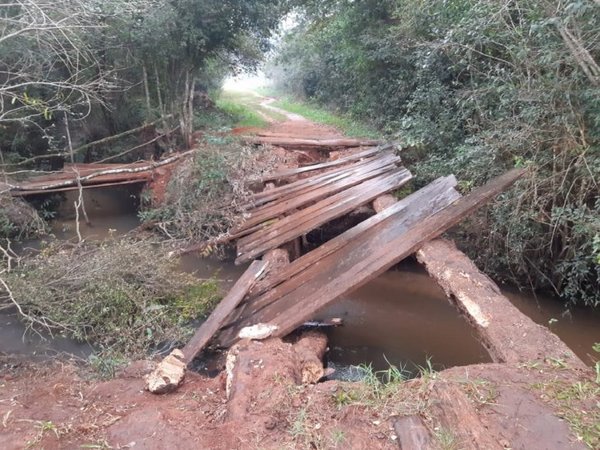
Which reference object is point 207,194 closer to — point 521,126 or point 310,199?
point 310,199

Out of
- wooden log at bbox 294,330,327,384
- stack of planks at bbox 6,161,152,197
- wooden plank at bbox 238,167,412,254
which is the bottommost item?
wooden log at bbox 294,330,327,384

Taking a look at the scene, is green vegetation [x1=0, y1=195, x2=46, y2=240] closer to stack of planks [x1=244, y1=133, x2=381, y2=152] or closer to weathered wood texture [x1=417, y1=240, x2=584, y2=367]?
stack of planks [x1=244, y1=133, x2=381, y2=152]

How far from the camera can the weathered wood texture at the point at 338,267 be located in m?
4.59

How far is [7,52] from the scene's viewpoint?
7477 millimetres

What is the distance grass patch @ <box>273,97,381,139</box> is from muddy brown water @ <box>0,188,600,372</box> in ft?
16.4

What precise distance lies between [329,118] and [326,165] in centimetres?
726

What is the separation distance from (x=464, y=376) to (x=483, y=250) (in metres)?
3.95

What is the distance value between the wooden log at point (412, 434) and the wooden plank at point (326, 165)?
253 inches

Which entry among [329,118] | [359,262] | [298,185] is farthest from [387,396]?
[329,118]

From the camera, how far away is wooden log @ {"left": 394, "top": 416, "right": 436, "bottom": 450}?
2.43 metres

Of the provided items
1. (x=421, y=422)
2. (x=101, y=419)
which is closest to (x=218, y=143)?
(x=101, y=419)

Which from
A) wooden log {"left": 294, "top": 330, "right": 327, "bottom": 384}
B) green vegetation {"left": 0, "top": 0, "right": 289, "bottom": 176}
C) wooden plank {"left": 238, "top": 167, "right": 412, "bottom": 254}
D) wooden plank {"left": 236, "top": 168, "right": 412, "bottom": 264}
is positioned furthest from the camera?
green vegetation {"left": 0, "top": 0, "right": 289, "bottom": 176}

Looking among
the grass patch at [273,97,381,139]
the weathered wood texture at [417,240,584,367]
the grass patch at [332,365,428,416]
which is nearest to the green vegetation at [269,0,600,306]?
the weathered wood texture at [417,240,584,367]

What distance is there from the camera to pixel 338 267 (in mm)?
5117
